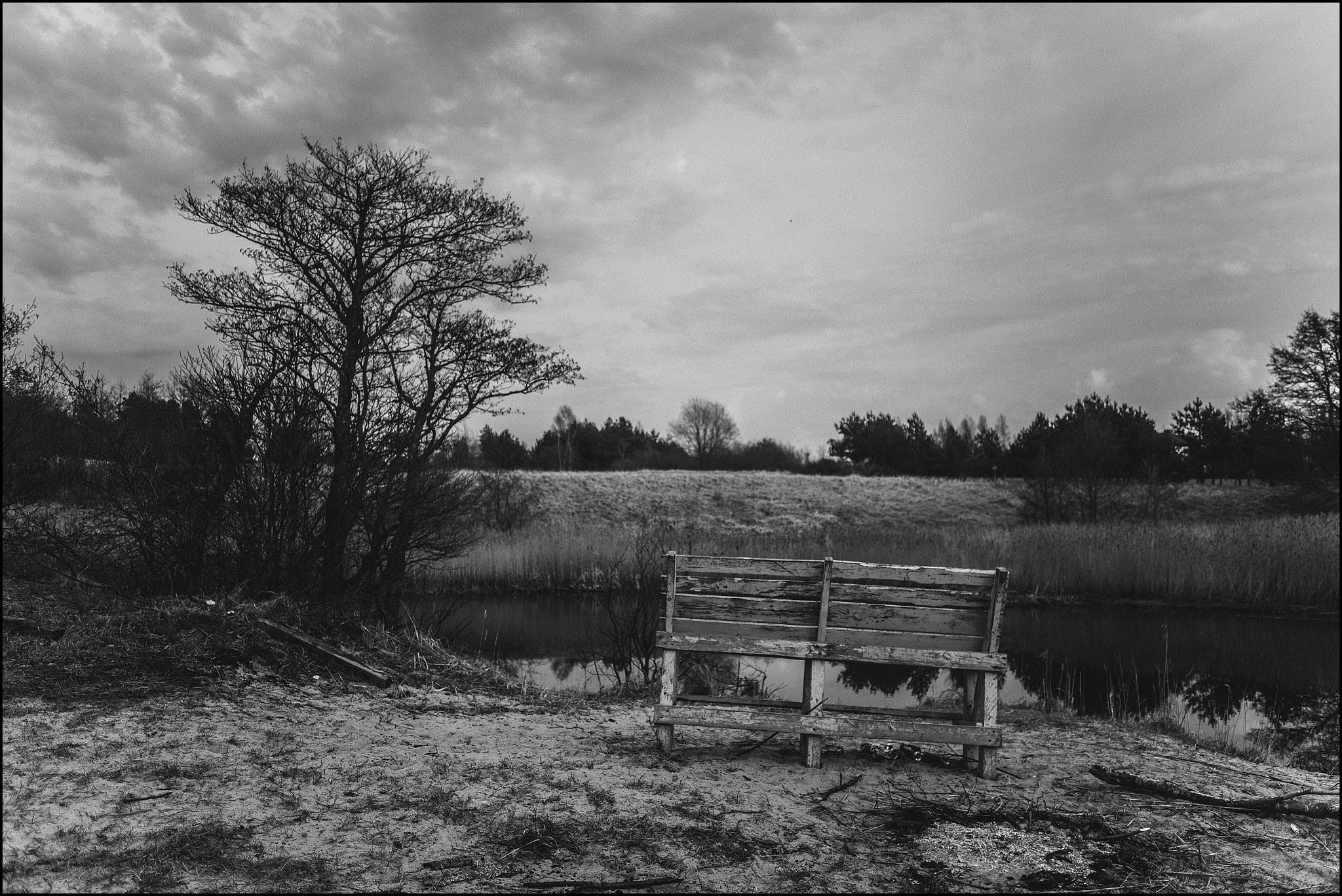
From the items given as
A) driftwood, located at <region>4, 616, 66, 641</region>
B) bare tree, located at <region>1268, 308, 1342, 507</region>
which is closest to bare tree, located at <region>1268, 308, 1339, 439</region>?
bare tree, located at <region>1268, 308, 1342, 507</region>

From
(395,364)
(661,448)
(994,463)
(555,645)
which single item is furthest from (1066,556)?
(661,448)

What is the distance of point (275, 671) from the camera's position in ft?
22.0

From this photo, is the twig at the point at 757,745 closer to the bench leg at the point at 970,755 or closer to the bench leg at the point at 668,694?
the bench leg at the point at 668,694

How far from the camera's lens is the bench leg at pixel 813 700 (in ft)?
16.9

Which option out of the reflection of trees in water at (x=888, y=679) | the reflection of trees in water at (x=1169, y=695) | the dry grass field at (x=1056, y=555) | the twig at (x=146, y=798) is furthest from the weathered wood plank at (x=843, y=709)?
the dry grass field at (x=1056, y=555)

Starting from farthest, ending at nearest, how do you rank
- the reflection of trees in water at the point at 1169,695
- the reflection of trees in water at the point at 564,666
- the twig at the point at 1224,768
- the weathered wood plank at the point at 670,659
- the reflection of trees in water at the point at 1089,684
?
1. the reflection of trees in water at the point at 564,666
2. the reflection of trees in water at the point at 1089,684
3. the reflection of trees in water at the point at 1169,695
4. the twig at the point at 1224,768
5. the weathered wood plank at the point at 670,659

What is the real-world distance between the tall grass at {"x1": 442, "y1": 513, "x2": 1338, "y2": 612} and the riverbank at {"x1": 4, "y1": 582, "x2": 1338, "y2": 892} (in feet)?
33.0

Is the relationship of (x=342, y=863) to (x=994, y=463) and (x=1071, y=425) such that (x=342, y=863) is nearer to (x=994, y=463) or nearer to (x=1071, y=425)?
(x=1071, y=425)

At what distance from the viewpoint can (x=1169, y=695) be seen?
9.98m

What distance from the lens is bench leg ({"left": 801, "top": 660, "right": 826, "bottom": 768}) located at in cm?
514

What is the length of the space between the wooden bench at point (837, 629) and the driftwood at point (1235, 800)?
745 millimetres

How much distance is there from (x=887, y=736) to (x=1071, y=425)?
124 feet

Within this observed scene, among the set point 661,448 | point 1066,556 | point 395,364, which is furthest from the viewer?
point 661,448

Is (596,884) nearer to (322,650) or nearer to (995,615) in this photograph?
(995,615)
